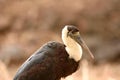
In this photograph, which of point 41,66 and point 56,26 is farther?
point 56,26

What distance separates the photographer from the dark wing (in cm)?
560

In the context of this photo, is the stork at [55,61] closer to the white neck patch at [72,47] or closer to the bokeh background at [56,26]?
the white neck patch at [72,47]

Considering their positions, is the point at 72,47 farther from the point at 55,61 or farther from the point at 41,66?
the point at 41,66

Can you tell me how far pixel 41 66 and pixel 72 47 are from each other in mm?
352

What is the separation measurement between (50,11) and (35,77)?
1360 cm

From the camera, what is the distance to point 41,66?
5645 millimetres

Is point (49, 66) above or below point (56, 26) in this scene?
above

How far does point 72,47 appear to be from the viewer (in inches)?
226

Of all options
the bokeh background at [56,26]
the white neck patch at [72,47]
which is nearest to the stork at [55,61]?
the white neck patch at [72,47]

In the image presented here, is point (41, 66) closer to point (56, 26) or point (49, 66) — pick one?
point (49, 66)

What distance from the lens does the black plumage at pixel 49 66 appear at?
5.61 m

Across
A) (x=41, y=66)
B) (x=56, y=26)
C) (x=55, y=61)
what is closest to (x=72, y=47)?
(x=55, y=61)

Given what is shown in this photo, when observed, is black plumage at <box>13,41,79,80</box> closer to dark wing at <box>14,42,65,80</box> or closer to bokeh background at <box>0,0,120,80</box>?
dark wing at <box>14,42,65,80</box>

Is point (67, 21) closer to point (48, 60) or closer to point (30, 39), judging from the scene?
point (30, 39)
